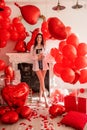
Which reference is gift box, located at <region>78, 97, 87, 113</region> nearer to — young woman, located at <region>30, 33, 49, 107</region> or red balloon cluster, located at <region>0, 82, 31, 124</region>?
red balloon cluster, located at <region>0, 82, 31, 124</region>

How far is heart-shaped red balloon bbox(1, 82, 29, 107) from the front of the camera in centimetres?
401

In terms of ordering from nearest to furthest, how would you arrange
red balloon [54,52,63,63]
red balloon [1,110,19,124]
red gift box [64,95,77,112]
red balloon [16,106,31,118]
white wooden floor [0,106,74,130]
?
1. white wooden floor [0,106,74,130]
2. red balloon [1,110,19,124]
3. red balloon [16,106,31,118]
4. red gift box [64,95,77,112]
5. red balloon [54,52,63,63]

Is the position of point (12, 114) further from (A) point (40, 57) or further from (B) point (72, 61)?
(B) point (72, 61)

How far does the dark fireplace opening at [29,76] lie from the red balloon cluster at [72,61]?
0.76 meters

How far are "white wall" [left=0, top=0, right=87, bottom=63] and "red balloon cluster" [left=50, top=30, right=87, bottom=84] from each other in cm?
71

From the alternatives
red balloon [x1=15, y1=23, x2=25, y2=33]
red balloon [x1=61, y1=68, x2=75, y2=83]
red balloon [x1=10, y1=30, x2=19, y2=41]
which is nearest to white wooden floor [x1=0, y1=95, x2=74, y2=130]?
red balloon [x1=61, y1=68, x2=75, y2=83]

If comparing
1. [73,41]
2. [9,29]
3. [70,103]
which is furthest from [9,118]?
[9,29]

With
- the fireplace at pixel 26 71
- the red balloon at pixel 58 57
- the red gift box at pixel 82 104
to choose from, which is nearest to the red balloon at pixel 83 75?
the red balloon at pixel 58 57

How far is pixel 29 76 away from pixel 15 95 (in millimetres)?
1473

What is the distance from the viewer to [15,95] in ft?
13.1

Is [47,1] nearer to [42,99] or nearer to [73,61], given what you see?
[73,61]

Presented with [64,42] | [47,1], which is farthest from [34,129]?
[47,1]

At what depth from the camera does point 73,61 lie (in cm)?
449

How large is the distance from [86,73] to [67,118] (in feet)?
4.37
